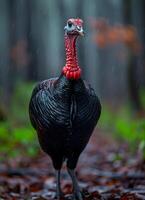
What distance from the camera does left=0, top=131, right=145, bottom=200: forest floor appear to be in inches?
251

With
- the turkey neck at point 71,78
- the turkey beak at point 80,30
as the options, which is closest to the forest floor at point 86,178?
the turkey neck at point 71,78

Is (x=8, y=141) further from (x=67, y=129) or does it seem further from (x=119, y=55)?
(x=119, y=55)

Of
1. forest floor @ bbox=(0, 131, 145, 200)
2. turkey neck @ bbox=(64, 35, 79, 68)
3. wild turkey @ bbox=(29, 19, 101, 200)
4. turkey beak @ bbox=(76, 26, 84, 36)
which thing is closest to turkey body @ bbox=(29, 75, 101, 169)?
wild turkey @ bbox=(29, 19, 101, 200)

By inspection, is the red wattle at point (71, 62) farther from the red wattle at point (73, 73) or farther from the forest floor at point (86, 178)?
the forest floor at point (86, 178)

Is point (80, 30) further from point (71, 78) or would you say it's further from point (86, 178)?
point (86, 178)

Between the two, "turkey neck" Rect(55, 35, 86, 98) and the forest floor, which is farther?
the forest floor

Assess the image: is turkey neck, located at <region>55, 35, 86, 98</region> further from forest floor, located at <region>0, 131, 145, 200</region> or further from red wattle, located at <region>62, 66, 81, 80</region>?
forest floor, located at <region>0, 131, 145, 200</region>

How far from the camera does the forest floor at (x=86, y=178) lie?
6.36 m

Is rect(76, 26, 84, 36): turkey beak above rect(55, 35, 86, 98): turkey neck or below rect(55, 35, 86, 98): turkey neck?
Answer: above

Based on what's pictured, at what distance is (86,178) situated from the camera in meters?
8.07

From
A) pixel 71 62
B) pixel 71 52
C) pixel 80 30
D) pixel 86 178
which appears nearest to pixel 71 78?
pixel 71 62

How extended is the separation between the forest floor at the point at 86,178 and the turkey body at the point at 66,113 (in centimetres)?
77

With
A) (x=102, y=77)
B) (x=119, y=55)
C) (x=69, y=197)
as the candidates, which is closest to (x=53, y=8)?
(x=102, y=77)

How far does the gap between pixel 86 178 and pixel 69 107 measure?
281cm
